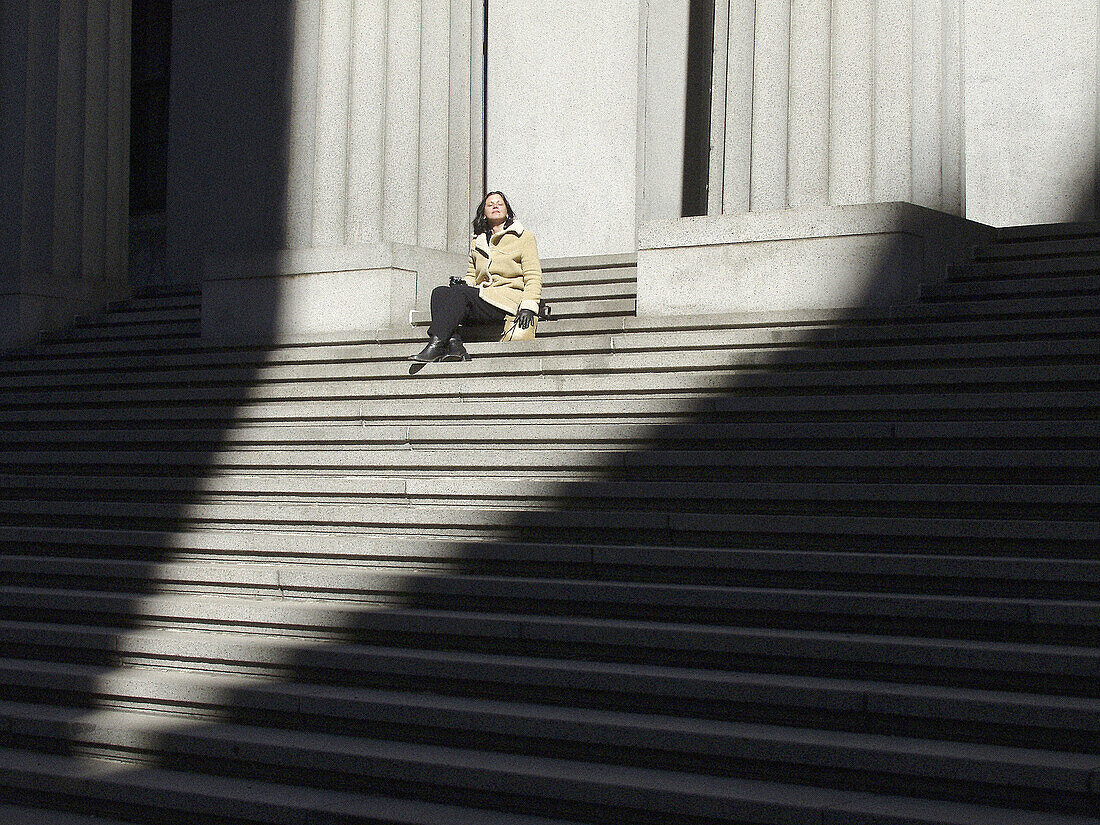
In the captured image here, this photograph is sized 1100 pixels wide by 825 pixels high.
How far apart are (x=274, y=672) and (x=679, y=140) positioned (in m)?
9.40

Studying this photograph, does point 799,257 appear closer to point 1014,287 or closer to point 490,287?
point 1014,287

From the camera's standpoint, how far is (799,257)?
9.63 meters

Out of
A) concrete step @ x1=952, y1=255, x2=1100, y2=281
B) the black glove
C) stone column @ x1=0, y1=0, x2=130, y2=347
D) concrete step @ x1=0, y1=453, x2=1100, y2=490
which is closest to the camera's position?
concrete step @ x1=0, y1=453, x2=1100, y2=490

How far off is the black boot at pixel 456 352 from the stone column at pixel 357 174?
1.64m

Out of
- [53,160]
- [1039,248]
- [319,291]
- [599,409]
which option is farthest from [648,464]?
[53,160]

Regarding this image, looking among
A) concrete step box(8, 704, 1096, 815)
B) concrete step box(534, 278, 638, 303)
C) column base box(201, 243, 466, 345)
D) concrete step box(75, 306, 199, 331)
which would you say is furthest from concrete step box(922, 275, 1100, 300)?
concrete step box(75, 306, 199, 331)

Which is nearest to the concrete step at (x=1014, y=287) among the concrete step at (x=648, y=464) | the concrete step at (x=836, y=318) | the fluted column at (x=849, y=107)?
the concrete step at (x=836, y=318)

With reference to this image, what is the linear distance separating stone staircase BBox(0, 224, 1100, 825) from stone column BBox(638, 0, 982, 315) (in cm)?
30

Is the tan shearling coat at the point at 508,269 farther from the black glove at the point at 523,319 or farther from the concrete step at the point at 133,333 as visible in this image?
the concrete step at the point at 133,333

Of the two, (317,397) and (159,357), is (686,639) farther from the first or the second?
(159,357)

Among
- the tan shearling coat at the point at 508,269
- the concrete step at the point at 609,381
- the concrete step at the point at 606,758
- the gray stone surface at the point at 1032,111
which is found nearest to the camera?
the concrete step at the point at 606,758

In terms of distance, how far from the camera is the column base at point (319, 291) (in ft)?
39.0

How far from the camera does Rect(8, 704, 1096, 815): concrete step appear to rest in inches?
200

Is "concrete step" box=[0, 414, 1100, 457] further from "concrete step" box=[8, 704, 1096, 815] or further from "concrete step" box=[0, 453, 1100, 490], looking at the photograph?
"concrete step" box=[8, 704, 1096, 815]
